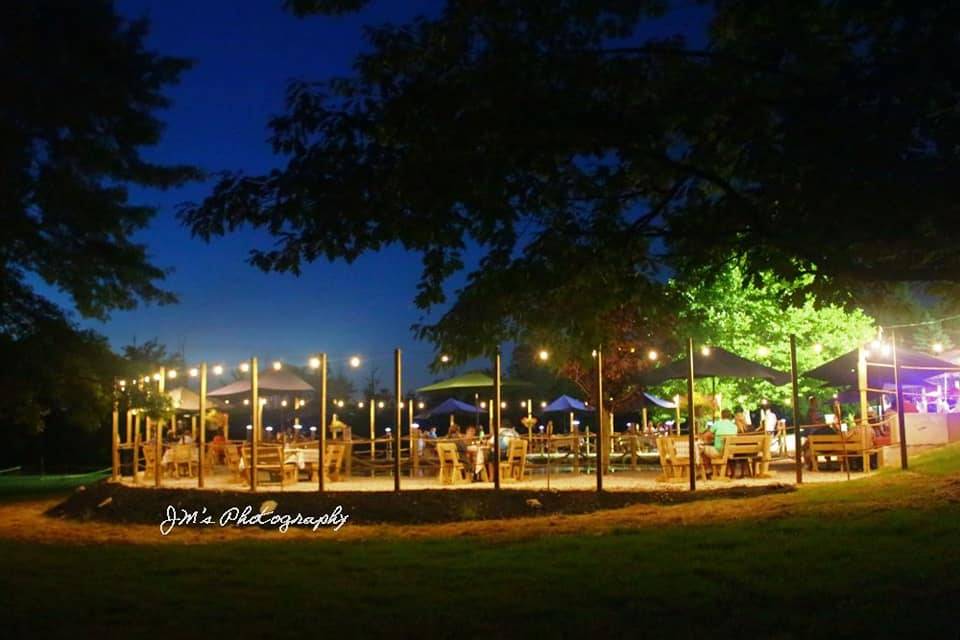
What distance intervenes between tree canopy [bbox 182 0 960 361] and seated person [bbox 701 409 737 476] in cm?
746

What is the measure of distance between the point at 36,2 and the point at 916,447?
17.8 meters

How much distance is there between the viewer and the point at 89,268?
17672 mm

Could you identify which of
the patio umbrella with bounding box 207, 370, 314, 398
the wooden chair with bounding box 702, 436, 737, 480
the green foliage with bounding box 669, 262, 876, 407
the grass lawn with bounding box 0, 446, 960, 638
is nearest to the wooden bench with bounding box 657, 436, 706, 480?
the wooden chair with bounding box 702, 436, 737, 480

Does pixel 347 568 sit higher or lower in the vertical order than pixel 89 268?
lower

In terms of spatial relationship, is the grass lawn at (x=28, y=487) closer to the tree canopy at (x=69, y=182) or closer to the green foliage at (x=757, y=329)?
the tree canopy at (x=69, y=182)

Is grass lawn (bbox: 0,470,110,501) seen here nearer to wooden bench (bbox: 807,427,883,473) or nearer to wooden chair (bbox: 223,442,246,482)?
wooden chair (bbox: 223,442,246,482)

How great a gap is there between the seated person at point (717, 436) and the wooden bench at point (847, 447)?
1602mm

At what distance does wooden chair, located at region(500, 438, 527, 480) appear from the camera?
51.3 ft

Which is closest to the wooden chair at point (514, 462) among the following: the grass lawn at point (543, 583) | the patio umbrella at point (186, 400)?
the grass lawn at point (543, 583)

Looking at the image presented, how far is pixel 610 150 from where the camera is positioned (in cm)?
702

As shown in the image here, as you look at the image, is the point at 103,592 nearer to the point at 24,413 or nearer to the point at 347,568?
the point at 347,568

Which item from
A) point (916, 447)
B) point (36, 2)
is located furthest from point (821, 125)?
point (36, 2)

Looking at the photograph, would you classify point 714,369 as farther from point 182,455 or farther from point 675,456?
point 182,455

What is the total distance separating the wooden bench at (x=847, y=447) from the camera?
15.6 meters
